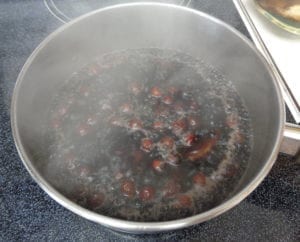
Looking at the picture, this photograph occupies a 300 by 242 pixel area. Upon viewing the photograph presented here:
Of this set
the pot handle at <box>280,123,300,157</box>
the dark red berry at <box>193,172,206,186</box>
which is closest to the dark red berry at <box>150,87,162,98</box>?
the dark red berry at <box>193,172,206,186</box>

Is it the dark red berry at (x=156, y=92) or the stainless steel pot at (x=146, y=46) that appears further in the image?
the dark red berry at (x=156, y=92)

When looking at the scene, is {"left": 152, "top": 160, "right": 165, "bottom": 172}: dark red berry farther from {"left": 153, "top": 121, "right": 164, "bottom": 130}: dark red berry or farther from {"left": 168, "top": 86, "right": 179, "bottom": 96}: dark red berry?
{"left": 168, "top": 86, "right": 179, "bottom": 96}: dark red berry

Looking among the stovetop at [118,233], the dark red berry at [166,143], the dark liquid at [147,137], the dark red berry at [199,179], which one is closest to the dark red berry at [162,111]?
the dark liquid at [147,137]

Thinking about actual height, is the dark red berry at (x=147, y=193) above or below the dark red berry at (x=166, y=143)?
below

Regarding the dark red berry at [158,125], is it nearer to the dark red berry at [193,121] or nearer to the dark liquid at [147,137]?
the dark liquid at [147,137]

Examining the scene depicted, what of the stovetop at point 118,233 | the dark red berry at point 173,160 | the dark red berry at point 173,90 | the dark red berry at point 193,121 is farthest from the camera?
the dark red berry at point 173,90

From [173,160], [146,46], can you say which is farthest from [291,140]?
[146,46]
